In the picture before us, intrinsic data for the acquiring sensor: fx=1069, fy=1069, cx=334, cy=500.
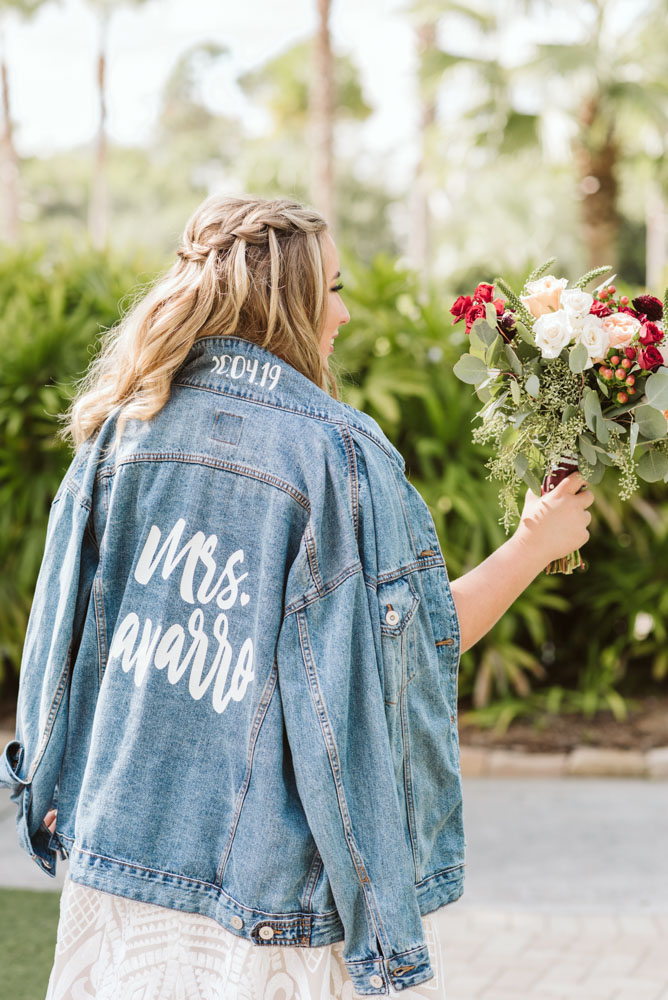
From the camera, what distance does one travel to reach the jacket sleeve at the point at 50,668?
1790mm

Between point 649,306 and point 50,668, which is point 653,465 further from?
point 50,668

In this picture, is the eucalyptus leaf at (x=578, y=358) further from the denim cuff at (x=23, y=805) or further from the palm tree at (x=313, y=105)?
the palm tree at (x=313, y=105)

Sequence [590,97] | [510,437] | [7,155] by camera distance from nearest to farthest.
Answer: [510,437], [590,97], [7,155]

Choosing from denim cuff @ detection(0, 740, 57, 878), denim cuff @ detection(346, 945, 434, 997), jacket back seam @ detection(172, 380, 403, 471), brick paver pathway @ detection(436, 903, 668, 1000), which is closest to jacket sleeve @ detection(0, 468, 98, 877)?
denim cuff @ detection(0, 740, 57, 878)

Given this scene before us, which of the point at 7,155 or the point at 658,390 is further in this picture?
the point at 7,155

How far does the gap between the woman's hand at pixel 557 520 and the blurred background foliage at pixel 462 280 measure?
0.74 m

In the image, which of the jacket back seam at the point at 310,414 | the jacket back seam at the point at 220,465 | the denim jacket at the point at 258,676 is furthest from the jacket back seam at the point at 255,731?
the jacket back seam at the point at 310,414

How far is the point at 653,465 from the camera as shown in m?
2.07

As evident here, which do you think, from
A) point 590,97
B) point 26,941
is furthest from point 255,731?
point 590,97

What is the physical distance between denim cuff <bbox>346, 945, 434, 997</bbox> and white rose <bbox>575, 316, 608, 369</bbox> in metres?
1.04

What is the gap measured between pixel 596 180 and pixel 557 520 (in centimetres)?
1252

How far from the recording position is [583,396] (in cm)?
199

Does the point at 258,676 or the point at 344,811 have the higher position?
the point at 258,676

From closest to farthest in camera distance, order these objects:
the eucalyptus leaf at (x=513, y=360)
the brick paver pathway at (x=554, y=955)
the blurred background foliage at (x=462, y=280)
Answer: the eucalyptus leaf at (x=513, y=360) → the brick paver pathway at (x=554, y=955) → the blurred background foliage at (x=462, y=280)
